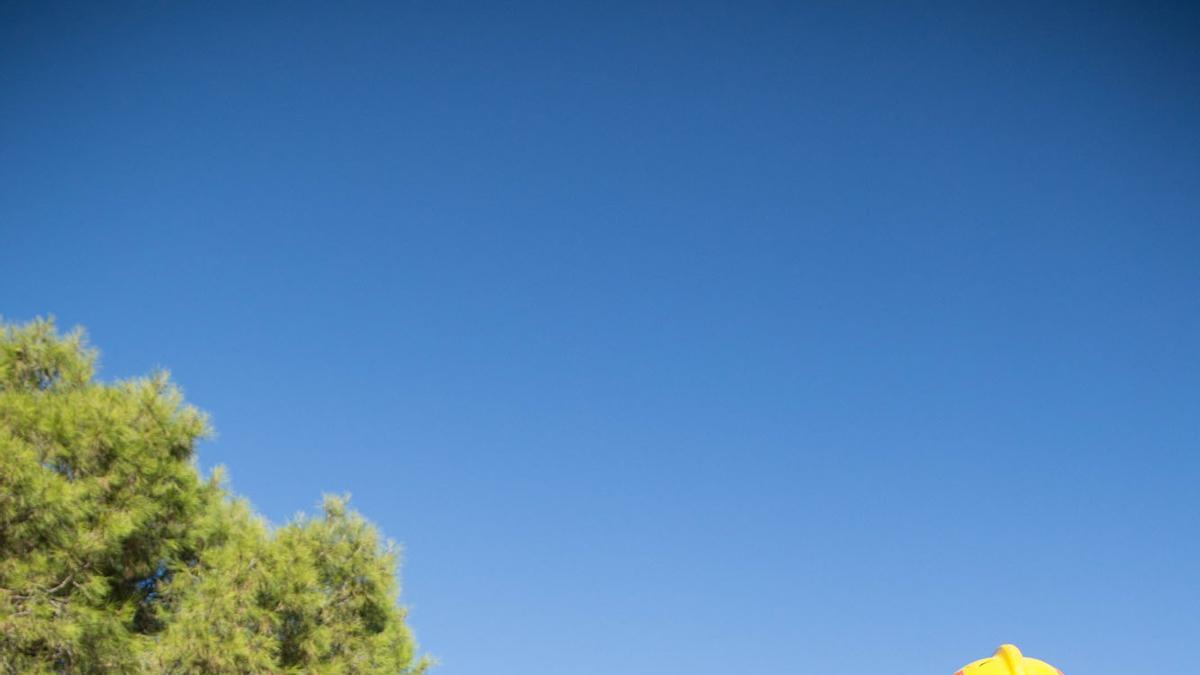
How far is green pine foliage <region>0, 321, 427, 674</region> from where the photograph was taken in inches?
393

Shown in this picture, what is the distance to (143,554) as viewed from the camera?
Answer: 11867 mm

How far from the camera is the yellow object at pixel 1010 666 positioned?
3.56 m

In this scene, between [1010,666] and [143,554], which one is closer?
[1010,666]

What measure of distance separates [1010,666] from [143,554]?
38.0ft

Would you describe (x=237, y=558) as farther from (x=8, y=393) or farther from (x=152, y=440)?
(x=8, y=393)

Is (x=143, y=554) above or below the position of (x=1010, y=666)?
above

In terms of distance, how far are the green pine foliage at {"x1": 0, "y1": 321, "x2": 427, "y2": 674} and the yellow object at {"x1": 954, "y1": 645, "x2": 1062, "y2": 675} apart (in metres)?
9.54

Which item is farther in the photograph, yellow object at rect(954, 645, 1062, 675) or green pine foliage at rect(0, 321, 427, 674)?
green pine foliage at rect(0, 321, 427, 674)

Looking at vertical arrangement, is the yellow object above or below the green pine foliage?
below

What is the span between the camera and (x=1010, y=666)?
357 centimetres

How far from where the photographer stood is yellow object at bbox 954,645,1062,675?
3.56 metres

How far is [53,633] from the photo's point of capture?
32.3 feet

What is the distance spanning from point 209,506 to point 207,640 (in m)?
2.74

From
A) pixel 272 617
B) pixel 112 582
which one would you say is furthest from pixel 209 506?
pixel 272 617
